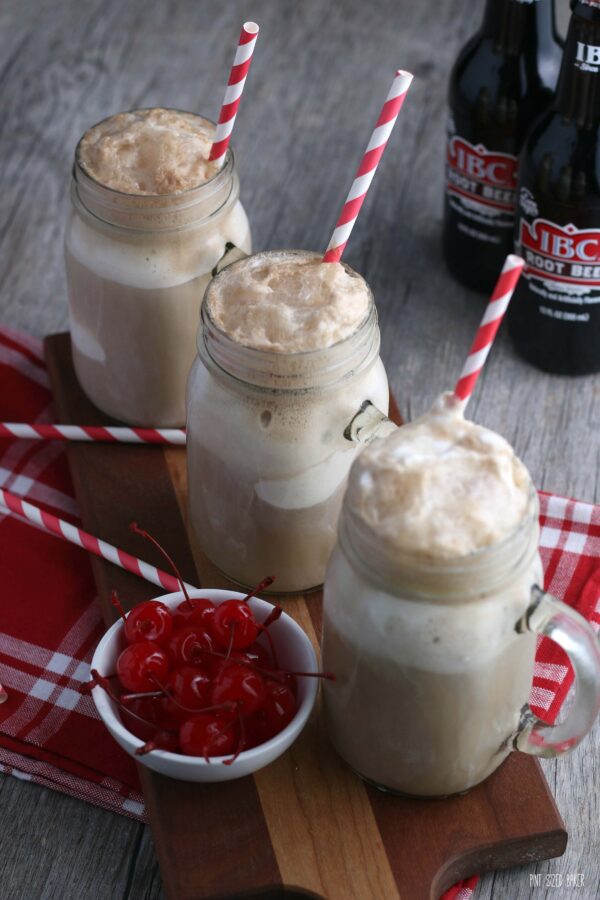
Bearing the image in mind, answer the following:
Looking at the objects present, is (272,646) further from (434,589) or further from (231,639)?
(434,589)

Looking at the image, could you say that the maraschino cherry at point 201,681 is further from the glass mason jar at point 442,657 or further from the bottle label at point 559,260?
the bottle label at point 559,260

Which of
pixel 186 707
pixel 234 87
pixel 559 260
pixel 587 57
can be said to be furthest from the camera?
pixel 559 260

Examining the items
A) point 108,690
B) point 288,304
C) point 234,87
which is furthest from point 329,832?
point 234,87

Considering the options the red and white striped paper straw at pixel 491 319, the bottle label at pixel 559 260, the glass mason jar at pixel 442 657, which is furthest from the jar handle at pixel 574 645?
the bottle label at pixel 559 260

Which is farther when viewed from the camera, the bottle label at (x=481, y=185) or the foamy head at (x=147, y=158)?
the bottle label at (x=481, y=185)

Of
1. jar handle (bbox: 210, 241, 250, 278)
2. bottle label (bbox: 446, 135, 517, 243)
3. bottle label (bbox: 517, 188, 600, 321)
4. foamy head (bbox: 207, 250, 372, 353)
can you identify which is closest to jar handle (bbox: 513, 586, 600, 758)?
foamy head (bbox: 207, 250, 372, 353)

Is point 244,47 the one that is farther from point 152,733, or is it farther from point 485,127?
point 152,733
